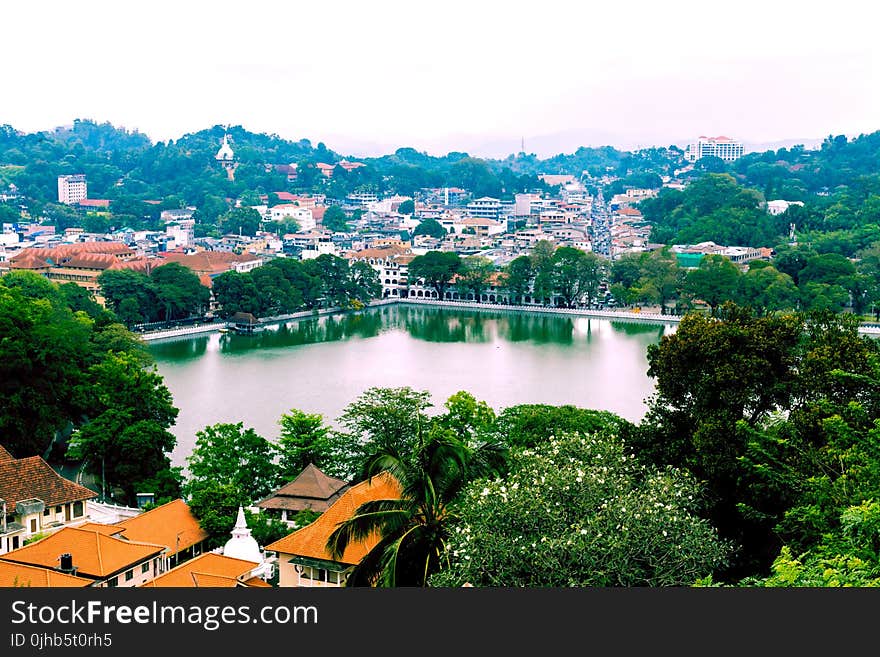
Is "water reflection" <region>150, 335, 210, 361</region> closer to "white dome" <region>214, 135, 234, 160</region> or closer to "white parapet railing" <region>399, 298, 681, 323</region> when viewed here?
"white parapet railing" <region>399, 298, 681, 323</region>

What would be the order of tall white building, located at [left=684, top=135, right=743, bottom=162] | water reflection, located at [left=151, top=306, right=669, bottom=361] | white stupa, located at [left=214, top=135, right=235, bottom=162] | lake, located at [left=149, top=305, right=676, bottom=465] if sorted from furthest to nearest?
tall white building, located at [left=684, top=135, right=743, bottom=162] → white stupa, located at [left=214, top=135, right=235, bottom=162] → water reflection, located at [left=151, top=306, right=669, bottom=361] → lake, located at [left=149, top=305, right=676, bottom=465]

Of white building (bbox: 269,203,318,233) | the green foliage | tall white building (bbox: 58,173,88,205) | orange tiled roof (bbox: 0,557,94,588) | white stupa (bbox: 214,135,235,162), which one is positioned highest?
white stupa (bbox: 214,135,235,162)

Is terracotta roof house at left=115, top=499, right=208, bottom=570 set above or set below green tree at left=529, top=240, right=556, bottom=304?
below

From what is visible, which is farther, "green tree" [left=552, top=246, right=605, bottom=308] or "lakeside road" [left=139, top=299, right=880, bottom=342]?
"green tree" [left=552, top=246, right=605, bottom=308]

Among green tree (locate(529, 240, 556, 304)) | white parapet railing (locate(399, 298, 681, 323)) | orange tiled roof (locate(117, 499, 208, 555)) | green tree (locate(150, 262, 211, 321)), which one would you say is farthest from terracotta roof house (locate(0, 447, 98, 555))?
green tree (locate(529, 240, 556, 304))

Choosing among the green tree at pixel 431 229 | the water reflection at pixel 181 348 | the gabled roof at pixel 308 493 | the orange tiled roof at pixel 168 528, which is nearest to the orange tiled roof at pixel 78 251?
the water reflection at pixel 181 348

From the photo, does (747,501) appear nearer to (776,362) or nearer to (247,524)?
(776,362)

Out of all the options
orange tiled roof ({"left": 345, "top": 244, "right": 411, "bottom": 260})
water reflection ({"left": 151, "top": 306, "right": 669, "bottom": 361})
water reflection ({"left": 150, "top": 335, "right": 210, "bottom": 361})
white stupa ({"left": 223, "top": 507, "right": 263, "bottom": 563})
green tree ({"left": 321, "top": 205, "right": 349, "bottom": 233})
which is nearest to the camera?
white stupa ({"left": 223, "top": 507, "right": 263, "bottom": 563})
